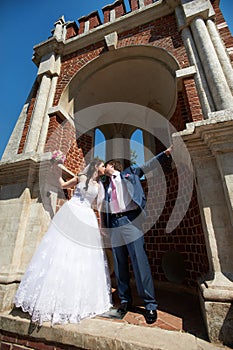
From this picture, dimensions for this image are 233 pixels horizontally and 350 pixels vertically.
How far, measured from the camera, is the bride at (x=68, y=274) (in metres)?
2.03

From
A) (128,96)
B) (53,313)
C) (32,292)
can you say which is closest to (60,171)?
(32,292)

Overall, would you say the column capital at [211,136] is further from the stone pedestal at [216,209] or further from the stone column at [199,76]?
the stone column at [199,76]

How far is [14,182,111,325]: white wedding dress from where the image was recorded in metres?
2.03

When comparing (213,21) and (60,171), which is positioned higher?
(213,21)

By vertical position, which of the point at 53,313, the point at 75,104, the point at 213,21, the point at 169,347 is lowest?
the point at 169,347

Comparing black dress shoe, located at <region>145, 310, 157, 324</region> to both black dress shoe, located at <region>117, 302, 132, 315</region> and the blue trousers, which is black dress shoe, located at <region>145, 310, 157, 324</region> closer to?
the blue trousers

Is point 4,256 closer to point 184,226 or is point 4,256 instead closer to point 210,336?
Result: point 210,336

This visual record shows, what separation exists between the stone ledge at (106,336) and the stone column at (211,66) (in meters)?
2.68

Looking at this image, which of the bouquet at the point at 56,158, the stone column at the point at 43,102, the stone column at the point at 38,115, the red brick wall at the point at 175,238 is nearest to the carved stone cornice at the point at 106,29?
the stone column at the point at 43,102

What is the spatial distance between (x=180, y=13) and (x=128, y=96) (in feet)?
7.12

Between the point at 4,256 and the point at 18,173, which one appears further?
the point at 18,173

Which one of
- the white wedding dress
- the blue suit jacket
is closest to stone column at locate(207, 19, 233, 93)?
the blue suit jacket

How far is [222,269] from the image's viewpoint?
1.88m

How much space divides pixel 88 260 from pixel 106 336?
2.75 feet
